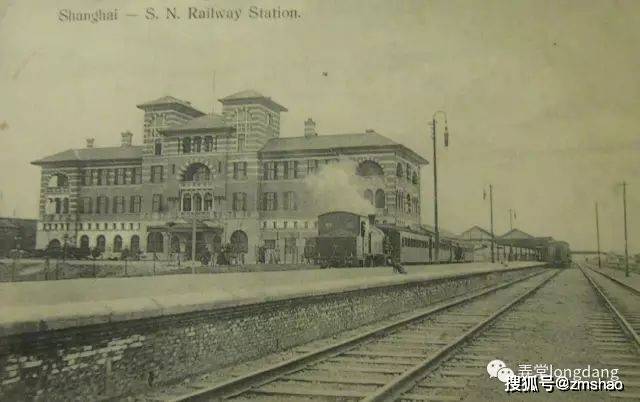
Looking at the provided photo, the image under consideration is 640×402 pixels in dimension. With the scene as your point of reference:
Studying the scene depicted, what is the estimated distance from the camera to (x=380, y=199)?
17.5 m

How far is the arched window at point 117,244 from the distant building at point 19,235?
1.67m

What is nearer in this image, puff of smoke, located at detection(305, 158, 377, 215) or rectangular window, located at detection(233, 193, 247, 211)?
rectangular window, located at detection(233, 193, 247, 211)

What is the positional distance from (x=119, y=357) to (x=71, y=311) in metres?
0.63

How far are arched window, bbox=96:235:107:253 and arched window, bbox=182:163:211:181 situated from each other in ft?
7.22

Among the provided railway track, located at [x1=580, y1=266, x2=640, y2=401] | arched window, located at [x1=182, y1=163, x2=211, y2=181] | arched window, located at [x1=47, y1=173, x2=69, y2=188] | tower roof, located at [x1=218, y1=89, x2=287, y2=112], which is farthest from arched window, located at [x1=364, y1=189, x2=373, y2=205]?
arched window, located at [x1=47, y1=173, x2=69, y2=188]

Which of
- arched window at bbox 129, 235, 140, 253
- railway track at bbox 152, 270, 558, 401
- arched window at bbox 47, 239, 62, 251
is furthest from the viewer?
arched window at bbox 129, 235, 140, 253

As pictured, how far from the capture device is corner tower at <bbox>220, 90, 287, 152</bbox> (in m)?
8.32

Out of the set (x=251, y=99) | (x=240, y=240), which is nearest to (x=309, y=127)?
(x=251, y=99)

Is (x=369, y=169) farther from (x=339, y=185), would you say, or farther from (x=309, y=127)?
(x=309, y=127)

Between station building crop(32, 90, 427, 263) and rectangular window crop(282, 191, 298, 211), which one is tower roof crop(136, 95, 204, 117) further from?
rectangular window crop(282, 191, 298, 211)

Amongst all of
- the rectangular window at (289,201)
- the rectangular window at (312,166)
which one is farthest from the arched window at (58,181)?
the rectangular window at (312,166)

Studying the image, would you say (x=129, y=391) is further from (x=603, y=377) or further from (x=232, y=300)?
(x=603, y=377)

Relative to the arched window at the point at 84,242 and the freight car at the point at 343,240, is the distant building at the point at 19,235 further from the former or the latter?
the freight car at the point at 343,240

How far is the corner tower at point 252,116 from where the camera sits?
832cm
